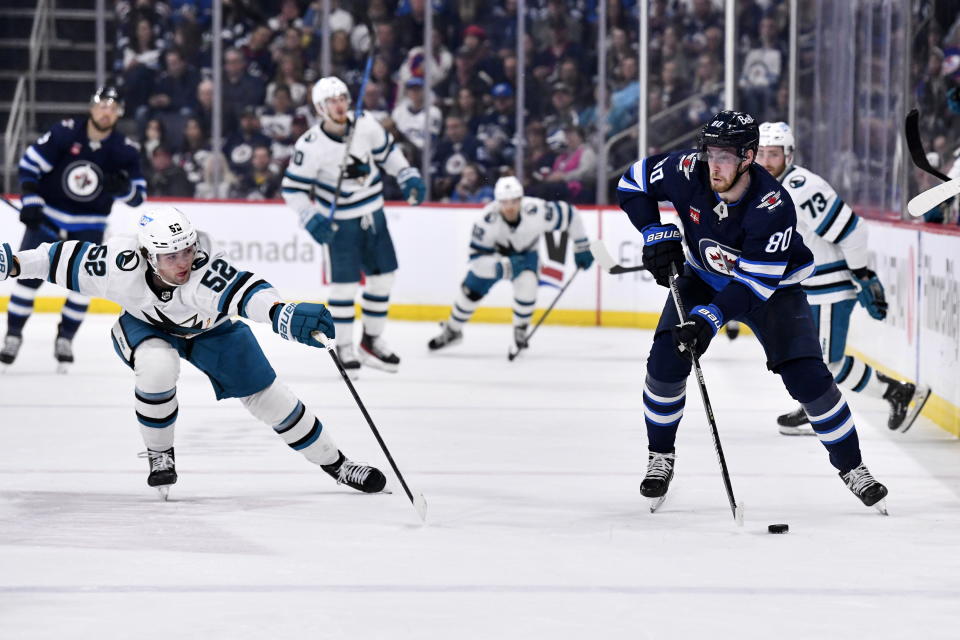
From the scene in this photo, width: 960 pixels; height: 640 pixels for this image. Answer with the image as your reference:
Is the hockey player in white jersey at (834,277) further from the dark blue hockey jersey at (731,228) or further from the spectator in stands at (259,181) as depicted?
the spectator in stands at (259,181)

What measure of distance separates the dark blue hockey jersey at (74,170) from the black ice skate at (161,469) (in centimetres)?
321

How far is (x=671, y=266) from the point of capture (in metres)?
3.95

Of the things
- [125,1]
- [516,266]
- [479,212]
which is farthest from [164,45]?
[516,266]

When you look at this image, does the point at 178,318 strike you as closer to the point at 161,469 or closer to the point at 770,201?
the point at 161,469

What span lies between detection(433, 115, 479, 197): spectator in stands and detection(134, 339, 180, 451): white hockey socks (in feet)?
20.8

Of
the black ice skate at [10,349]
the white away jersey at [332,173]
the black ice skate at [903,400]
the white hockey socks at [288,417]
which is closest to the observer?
the white hockey socks at [288,417]

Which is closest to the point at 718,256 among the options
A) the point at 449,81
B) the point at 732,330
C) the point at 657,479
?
the point at 657,479

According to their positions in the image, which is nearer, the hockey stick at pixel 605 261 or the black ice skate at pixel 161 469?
the black ice skate at pixel 161 469

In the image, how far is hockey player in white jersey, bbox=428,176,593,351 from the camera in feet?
25.7

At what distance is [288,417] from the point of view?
4.07 metres

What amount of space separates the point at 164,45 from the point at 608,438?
22.6 ft

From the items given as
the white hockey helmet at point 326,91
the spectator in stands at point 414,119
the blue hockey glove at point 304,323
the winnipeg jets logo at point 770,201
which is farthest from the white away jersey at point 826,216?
the spectator in stands at point 414,119

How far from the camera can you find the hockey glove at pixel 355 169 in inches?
275

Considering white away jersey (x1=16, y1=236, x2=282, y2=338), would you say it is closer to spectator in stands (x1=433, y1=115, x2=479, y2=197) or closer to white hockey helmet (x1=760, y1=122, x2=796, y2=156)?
white hockey helmet (x1=760, y1=122, x2=796, y2=156)
